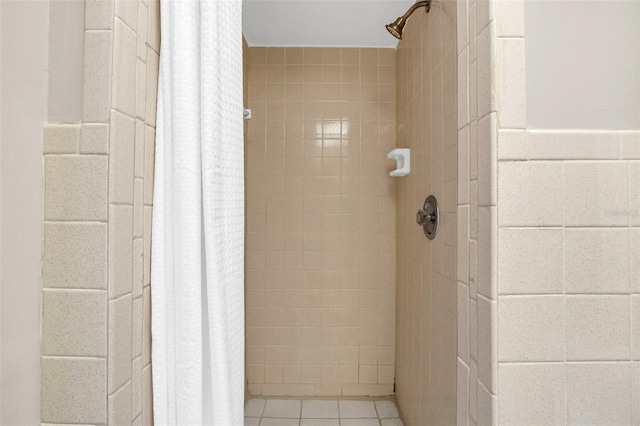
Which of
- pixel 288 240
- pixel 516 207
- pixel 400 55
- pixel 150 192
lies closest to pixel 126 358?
pixel 150 192

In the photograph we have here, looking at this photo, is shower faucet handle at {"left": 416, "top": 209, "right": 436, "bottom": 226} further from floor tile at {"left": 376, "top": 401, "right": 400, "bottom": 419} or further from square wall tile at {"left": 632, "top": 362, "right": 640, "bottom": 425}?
floor tile at {"left": 376, "top": 401, "right": 400, "bottom": 419}

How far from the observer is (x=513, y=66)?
693 millimetres

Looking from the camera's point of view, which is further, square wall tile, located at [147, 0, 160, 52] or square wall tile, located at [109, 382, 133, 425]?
square wall tile, located at [147, 0, 160, 52]

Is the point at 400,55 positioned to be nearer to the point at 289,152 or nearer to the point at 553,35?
the point at 289,152

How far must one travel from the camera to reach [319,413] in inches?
77.9

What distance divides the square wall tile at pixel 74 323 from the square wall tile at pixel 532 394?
750mm

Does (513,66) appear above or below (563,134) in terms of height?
above

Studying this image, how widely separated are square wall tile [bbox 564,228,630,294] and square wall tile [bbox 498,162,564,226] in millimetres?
53

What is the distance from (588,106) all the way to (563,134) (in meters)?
0.08

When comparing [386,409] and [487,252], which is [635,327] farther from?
[386,409]

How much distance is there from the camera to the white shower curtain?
77 cm

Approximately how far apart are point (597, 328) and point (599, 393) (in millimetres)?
122

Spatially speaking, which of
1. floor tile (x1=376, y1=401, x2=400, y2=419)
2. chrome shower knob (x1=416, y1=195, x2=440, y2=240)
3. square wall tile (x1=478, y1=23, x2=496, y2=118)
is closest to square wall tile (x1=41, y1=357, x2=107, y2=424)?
square wall tile (x1=478, y1=23, x2=496, y2=118)

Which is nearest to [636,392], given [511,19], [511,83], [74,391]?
[511,83]
